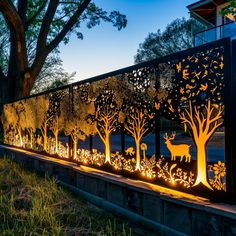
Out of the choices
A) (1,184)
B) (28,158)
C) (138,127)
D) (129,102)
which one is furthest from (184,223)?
(28,158)

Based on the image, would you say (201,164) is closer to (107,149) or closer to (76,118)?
(107,149)

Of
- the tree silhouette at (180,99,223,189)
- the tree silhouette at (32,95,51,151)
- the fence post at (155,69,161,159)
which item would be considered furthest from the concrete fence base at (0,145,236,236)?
the tree silhouette at (32,95,51,151)

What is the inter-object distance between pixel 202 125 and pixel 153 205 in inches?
42.0

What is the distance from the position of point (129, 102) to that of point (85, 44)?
18.4 meters

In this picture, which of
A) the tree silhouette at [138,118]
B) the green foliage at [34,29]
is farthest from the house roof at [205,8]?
the tree silhouette at [138,118]

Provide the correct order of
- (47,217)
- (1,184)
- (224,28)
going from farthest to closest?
(224,28) → (1,184) → (47,217)

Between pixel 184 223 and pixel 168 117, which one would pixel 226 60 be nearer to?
pixel 168 117

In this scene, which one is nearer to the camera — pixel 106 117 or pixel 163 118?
pixel 163 118

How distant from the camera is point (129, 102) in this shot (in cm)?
455

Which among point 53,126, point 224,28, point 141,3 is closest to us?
point 53,126

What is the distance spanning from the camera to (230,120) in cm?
302

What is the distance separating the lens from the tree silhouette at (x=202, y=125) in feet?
10.5

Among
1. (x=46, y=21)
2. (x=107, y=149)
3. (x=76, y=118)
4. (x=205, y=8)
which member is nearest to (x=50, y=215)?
(x=107, y=149)

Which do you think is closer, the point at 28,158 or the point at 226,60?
the point at 226,60
